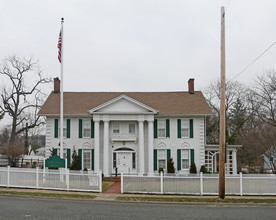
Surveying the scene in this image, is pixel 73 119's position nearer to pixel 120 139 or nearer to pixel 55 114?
pixel 55 114

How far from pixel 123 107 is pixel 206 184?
11.5 meters

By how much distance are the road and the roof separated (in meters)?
13.4

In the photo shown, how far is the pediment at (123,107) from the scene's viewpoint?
25.7 meters

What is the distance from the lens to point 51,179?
1781cm

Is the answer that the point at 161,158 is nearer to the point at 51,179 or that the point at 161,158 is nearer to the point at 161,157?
the point at 161,157

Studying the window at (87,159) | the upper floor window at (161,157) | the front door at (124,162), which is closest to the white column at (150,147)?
the upper floor window at (161,157)

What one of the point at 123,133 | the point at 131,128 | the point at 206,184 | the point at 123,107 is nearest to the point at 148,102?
the point at 131,128

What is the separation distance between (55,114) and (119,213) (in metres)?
16.5

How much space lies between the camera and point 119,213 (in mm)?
11430

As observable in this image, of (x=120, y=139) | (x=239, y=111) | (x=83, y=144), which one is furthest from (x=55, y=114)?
(x=239, y=111)

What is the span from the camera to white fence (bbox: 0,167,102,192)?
675 inches

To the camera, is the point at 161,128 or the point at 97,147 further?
the point at 161,128

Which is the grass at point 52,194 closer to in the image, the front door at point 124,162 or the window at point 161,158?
the front door at point 124,162

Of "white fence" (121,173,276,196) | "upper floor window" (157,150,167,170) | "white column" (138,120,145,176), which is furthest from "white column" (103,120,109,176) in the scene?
"white fence" (121,173,276,196)
